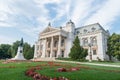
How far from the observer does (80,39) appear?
5344 centimetres

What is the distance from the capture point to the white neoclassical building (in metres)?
47.7

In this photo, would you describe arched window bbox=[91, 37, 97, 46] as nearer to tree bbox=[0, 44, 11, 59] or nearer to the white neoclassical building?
the white neoclassical building

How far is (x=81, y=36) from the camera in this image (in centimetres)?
5344

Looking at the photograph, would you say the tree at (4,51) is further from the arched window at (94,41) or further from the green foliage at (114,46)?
the green foliage at (114,46)

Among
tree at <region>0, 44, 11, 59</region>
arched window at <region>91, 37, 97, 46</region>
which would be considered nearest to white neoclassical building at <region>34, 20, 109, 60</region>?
arched window at <region>91, 37, 97, 46</region>

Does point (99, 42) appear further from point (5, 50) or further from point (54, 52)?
point (5, 50)

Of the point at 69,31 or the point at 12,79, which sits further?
the point at 69,31

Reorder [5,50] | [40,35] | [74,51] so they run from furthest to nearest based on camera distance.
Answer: [5,50] → [40,35] → [74,51]

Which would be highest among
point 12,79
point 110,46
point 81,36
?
point 81,36

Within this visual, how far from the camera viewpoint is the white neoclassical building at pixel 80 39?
4766 cm

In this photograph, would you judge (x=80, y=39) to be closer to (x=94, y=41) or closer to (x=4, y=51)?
(x=94, y=41)

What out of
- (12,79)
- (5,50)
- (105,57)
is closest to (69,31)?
(105,57)

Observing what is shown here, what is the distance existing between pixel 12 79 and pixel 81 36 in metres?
47.1

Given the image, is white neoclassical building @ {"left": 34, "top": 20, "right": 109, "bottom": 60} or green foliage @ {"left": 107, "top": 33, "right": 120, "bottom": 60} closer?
green foliage @ {"left": 107, "top": 33, "right": 120, "bottom": 60}
